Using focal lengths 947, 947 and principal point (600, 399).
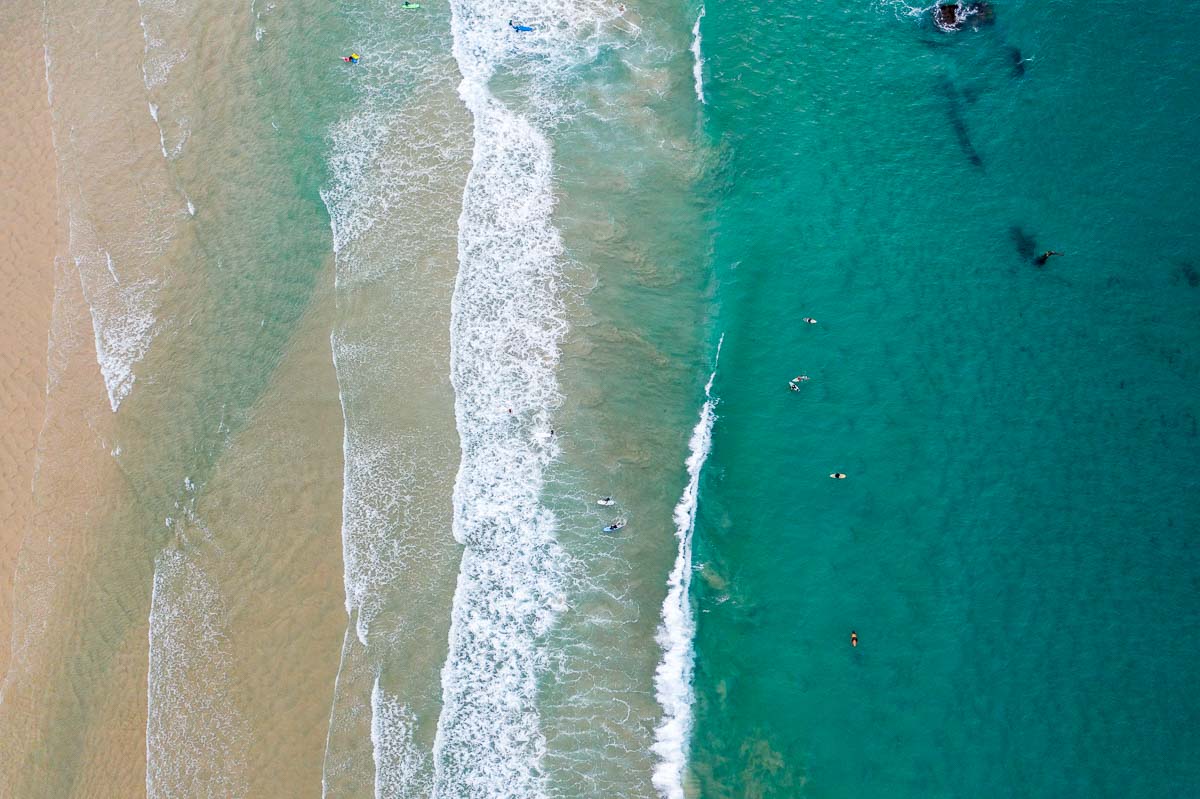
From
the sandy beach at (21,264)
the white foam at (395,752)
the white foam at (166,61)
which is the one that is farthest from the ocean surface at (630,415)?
the sandy beach at (21,264)

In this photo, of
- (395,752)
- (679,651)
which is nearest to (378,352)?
(395,752)

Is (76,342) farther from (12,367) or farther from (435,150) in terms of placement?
(435,150)

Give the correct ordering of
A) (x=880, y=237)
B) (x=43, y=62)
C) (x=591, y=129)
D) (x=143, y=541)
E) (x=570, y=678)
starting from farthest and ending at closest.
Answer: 1. (x=43, y=62)
2. (x=591, y=129)
3. (x=880, y=237)
4. (x=143, y=541)
5. (x=570, y=678)

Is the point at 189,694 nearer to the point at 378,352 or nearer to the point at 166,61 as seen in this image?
the point at 378,352

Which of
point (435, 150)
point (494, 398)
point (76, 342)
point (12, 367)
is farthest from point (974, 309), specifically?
point (12, 367)

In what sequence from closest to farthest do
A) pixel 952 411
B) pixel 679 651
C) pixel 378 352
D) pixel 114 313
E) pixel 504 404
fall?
pixel 679 651, pixel 952 411, pixel 504 404, pixel 378 352, pixel 114 313

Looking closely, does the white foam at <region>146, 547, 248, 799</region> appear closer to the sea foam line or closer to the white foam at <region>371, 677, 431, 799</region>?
the white foam at <region>371, 677, 431, 799</region>
